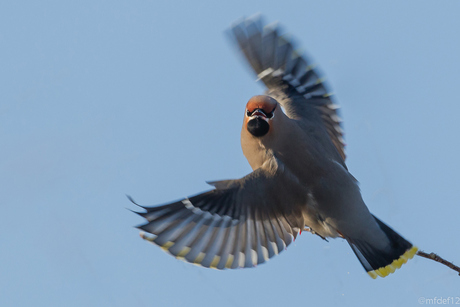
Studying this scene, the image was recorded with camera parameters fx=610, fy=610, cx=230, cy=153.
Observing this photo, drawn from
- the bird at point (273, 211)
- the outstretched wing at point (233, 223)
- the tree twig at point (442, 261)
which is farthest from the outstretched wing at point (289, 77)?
the tree twig at point (442, 261)

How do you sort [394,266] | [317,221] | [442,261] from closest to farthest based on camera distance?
[442,261] → [317,221] → [394,266]

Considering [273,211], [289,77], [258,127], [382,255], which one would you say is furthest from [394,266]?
[289,77]

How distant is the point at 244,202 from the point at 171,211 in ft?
2.44

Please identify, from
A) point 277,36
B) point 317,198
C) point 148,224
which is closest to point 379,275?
point 317,198

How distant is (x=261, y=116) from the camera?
6215mm

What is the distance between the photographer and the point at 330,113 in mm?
7594

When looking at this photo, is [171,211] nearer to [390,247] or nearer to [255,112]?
[255,112]

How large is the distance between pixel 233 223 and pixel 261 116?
1133 millimetres

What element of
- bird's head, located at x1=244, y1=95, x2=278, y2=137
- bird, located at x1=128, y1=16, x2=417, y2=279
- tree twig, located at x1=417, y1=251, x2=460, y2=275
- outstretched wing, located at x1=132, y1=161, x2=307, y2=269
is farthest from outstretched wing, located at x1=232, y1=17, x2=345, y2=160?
tree twig, located at x1=417, y1=251, x2=460, y2=275

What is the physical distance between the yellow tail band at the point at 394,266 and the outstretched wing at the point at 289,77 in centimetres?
153

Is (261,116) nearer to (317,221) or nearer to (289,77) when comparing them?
(317,221)

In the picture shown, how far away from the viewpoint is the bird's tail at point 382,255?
21.6ft

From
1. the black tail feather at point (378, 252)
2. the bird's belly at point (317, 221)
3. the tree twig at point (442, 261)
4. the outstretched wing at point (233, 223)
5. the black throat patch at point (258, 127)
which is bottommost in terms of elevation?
the black tail feather at point (378, 252)

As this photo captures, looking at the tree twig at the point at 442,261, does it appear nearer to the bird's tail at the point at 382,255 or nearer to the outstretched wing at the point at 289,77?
the bird's tail at the point at 382,255
